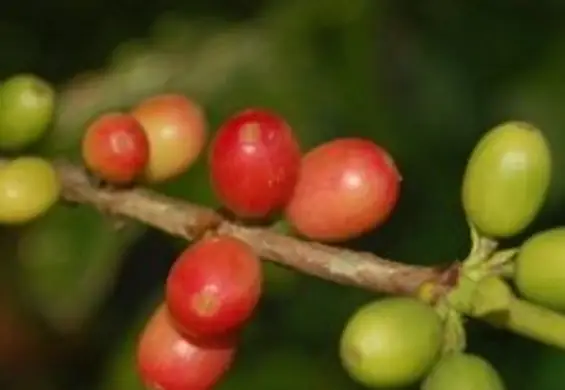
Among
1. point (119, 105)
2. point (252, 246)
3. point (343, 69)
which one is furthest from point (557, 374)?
point (252, 246)

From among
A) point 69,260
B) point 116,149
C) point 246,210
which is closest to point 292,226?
point 246,210

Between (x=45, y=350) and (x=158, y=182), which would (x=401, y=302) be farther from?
(x=45, y=350)

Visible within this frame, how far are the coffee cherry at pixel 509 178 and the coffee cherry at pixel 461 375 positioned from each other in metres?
0.09

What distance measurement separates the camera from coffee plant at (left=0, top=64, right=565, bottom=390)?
0.96 metres

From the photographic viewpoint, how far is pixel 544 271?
942 mm

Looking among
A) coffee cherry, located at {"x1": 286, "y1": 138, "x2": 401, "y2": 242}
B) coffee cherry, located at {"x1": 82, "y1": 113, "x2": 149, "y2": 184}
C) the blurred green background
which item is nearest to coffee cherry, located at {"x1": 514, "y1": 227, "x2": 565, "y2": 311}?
coffee cherry, located at {"x1": 286, "y1": 138, "x2": 401, "y2": 242}

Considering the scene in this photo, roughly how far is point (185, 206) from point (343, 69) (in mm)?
753

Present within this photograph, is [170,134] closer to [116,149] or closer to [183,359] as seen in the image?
[116,149]

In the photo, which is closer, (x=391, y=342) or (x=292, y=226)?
(x=391, y=342)

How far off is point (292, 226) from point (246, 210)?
0.04 m

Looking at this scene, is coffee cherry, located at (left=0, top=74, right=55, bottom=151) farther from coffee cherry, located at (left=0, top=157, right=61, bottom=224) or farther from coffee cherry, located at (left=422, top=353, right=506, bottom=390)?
coffee cherry, located at (left=422, top=353, right=506, bottom=390)

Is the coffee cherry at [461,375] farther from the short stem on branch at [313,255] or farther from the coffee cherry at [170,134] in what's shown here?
the coffee cherry at [170,134]

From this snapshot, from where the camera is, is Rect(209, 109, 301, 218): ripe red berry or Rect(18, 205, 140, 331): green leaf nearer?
Rect(209, 109, 301, 218): ripe red berry

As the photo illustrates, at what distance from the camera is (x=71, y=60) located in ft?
6.38
